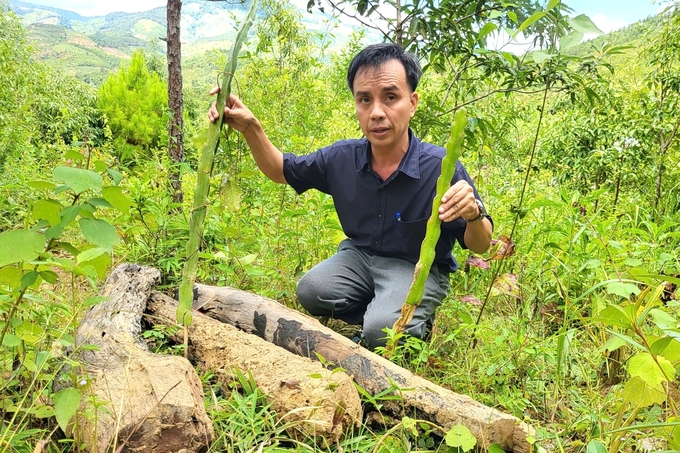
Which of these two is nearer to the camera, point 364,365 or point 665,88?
point 364,365

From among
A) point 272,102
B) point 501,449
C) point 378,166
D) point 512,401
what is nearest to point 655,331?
point 512,401

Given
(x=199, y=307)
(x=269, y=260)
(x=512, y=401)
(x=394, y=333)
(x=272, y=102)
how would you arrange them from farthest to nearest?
1. (x=272, y=102)
2. (x=269, y=260)
3. (x=199, y=307)
4. (x=394, y=333)
5. (x=512, y=401)

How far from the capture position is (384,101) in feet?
7.03

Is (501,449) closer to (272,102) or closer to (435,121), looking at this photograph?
(435,121)

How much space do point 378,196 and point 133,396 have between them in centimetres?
144

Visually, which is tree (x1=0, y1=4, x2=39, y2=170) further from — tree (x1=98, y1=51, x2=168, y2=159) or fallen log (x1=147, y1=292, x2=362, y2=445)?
tree (x1=98, y1=51, x2=168, y2=159)

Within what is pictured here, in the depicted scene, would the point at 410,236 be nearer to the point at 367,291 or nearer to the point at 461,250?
the point at 367,291

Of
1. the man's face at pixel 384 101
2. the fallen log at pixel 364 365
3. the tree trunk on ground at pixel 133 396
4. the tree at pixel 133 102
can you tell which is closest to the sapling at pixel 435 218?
the fallen log at pixel 364 365

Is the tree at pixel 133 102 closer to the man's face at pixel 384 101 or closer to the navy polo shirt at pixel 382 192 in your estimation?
the navy polo shirt at pixel 382 192

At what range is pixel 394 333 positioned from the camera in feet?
5.41

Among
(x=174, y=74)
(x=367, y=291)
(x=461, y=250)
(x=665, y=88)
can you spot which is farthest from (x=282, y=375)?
(x=665, y=88)

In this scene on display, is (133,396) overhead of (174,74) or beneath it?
beneath

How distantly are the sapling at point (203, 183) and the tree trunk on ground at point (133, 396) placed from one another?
0.71 ft

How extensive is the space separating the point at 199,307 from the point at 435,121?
1.51 metres
